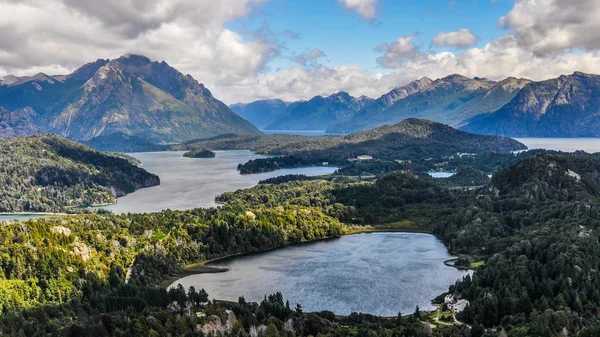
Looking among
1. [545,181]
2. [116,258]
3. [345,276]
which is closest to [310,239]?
[345,276]

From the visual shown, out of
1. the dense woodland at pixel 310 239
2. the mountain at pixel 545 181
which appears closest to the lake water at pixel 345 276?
the dense woodland at pixel 310 239

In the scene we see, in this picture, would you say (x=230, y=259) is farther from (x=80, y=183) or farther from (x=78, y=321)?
(x=80, y=183)

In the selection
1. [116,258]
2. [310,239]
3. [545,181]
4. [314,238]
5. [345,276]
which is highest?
[545,181]

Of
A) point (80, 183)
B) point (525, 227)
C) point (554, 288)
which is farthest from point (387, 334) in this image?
point (80, 183)

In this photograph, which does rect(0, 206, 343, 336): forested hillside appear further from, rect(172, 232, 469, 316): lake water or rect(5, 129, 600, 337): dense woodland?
rect(172, 232, 469, 316): lake water

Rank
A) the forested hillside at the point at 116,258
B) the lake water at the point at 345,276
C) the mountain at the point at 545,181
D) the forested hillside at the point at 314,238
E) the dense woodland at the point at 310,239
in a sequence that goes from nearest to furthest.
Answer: the dense woodland at the point at 310,239, the forested hillside at the point at 314,238, the forested hillside at the point at 116,258, the lake water at the point at 345,276, the mountain at the point at 545,181

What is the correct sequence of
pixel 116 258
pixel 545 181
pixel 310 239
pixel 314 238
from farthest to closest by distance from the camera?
pixel 545 181, pixel 314 238, pixel 310 239, pixel 116 258

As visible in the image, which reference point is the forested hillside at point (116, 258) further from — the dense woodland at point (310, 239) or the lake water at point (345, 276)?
the lake water at point (345, 276)

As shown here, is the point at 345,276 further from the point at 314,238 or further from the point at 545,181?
the point at 545,181
